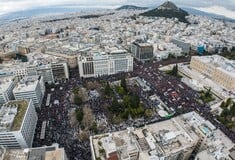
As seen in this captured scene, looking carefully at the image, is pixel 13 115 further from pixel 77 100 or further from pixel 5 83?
pixel 5 83

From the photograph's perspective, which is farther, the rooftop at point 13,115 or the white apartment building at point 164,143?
the rooftop at point 13,115

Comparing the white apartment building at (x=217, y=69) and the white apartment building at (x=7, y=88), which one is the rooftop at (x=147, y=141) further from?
the white apartment building at (x=217, y=69)

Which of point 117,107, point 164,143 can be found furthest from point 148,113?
point 164,143

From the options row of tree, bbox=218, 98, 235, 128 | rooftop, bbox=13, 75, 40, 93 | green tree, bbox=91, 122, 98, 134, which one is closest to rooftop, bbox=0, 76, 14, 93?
rooftop, bbox=13, 75, 40, 93

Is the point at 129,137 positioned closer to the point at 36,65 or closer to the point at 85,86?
the point at 85,86

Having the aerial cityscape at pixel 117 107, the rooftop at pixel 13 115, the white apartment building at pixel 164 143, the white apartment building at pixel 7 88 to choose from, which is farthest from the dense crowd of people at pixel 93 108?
the white apartment building at pixel 7 88

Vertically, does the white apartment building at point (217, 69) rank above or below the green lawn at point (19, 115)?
below

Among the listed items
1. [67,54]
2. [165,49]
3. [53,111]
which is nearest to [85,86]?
[53,111]
